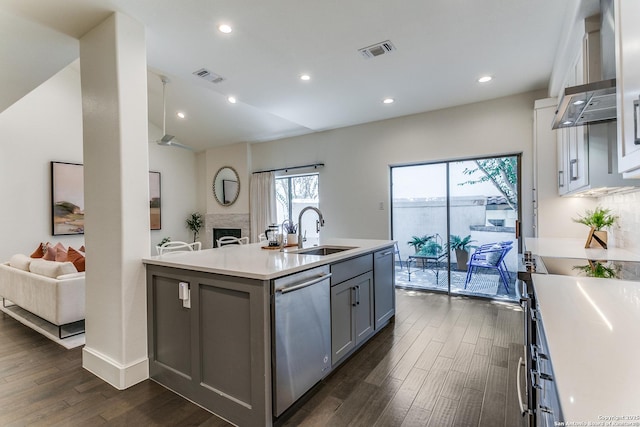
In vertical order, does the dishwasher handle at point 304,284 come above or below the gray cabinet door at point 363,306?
above

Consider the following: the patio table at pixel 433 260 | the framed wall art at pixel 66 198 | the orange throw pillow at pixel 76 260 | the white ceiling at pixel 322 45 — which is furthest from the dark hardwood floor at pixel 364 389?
the framed wall art at pixel 66 198

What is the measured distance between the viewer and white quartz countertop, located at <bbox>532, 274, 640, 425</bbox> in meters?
0.51

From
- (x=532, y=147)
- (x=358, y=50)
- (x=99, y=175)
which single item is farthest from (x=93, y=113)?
(x=532, y=147)

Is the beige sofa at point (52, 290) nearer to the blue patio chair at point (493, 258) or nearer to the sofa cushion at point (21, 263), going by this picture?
the sofa cushion at point (21, 263)

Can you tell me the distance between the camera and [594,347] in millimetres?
731

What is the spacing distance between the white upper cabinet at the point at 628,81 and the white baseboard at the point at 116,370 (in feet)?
9.97

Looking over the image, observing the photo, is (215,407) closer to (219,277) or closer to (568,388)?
(219,277)

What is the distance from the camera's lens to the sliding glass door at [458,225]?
13.9 ft

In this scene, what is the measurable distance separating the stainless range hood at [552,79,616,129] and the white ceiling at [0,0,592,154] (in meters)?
0.97

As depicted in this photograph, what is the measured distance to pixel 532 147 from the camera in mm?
3955

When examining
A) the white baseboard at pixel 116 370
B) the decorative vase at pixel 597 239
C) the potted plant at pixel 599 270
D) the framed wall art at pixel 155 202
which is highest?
the framed wall art at pixel 155 202

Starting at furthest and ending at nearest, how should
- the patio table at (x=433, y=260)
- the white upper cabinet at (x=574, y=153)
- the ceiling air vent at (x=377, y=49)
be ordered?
the patio table at (x=433, y=260) → the ceiling air vent at (x=377, y=49) → the white upper cabinet at (x=574, y=153)

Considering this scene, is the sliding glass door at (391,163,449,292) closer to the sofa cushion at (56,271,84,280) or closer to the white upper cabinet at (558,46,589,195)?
the white upper cabinet at (558,46,589,195)

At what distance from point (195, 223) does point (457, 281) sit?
634cm
